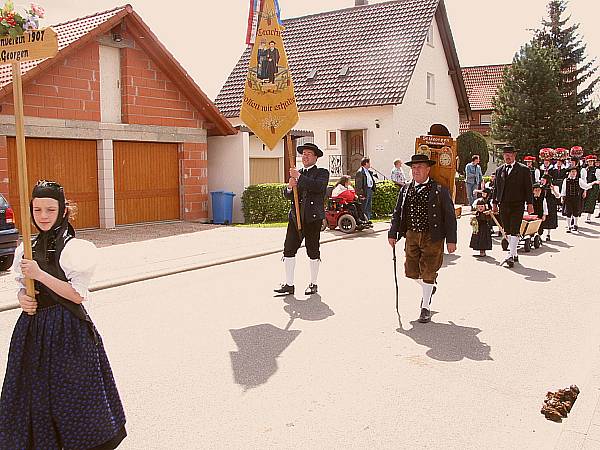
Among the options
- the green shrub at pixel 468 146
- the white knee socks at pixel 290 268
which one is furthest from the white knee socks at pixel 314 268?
the green shrub at pixel 468 146

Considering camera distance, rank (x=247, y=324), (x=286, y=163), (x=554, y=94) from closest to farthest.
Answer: (x=247, y=324) → (x=286, y=163) → (x=554, y=94)

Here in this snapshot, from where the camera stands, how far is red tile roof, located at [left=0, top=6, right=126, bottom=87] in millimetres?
14015

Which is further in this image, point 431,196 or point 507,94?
point 507,94

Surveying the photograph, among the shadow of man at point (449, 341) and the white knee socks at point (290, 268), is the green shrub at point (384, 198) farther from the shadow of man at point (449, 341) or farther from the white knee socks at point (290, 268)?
the shadow of man at point (449, 341)

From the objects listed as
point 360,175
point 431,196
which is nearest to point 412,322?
point 431,196

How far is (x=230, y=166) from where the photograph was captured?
19562mm

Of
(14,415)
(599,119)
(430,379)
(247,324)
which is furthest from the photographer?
(599,119)

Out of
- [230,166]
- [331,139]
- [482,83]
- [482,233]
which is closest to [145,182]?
[230,166]

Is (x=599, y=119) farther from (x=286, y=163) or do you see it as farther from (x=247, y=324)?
(x=247, y=324)

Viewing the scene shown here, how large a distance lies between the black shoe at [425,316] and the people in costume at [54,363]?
4295mm

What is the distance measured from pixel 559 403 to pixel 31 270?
11.4 ft

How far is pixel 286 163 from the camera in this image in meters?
23.0

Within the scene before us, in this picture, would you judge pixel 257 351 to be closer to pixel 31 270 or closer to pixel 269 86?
pixel 31 270

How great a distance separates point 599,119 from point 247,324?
1405 inches
